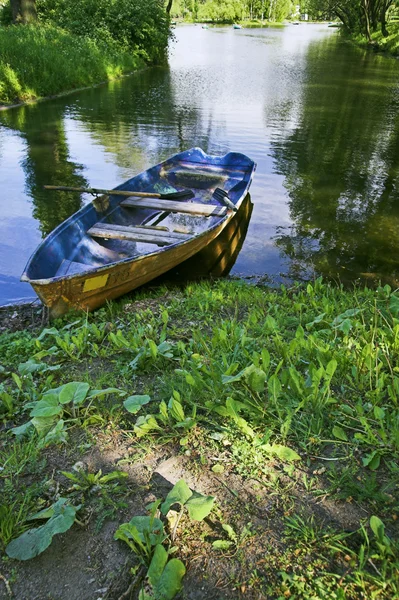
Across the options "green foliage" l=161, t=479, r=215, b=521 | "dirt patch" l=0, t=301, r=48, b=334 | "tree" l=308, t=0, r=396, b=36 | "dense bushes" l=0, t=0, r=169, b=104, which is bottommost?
"dirt patch" l=0, t=301, r=48, b=334

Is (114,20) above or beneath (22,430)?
above

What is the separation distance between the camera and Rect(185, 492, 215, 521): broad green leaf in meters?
1.91

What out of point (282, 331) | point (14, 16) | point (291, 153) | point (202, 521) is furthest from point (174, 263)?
point (14, 16)

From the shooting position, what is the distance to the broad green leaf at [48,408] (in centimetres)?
254

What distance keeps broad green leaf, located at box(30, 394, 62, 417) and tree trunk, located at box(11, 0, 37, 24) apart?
83.7ft

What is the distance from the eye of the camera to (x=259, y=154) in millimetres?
11922

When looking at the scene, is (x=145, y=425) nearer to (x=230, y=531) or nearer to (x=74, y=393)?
(x=74, y=393)

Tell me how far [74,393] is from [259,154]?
1053 centimetres

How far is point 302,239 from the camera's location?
25.4 feet

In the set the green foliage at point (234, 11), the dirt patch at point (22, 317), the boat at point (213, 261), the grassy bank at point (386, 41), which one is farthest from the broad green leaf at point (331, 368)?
the green foliage at point (234, 11)

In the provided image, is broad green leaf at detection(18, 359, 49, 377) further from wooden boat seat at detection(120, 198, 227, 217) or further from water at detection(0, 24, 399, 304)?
wooden boat seat at detection(120, 198, 227, 217)

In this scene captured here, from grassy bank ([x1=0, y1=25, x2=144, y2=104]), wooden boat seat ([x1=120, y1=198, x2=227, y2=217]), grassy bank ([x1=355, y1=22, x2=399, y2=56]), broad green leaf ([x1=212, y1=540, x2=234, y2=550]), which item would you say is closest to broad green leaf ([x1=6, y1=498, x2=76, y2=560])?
broad green leaf ([x1=212, y1=540, x2=234, y2=550])

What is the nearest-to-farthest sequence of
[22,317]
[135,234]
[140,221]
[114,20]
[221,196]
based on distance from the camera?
[22,317] < [135,234] < [140,221] < [221,196] < [114,20]

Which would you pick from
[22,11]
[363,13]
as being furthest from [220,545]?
Answer: [363,13]
